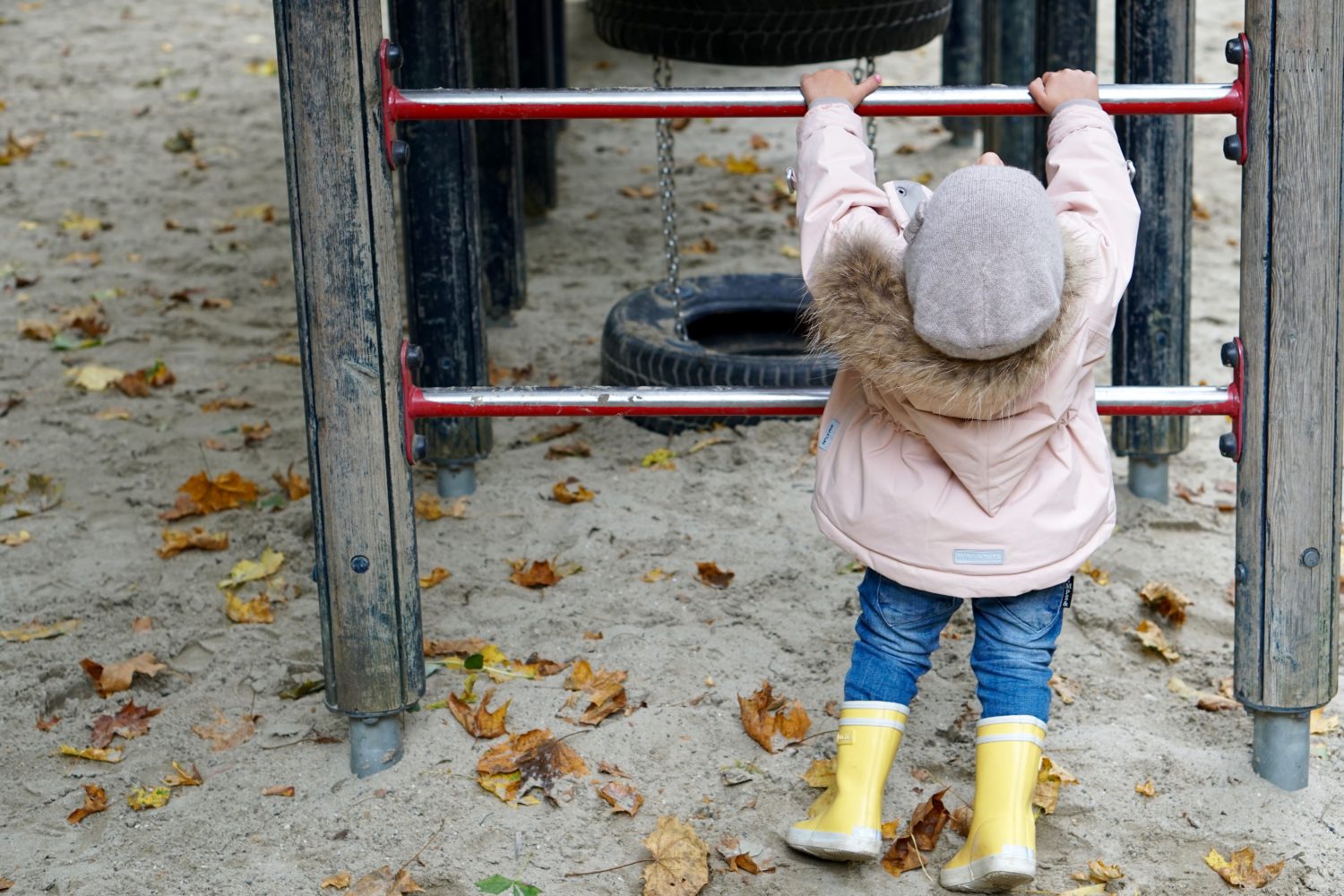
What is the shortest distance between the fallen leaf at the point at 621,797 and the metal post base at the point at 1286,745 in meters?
0.94

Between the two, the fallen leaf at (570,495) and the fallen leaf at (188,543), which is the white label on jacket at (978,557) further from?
the fallen leaf at (188,543)

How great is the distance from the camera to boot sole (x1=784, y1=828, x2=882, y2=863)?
81.4 inches

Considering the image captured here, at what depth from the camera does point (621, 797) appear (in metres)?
2.26

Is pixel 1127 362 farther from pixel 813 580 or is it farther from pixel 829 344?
pixel 829 344

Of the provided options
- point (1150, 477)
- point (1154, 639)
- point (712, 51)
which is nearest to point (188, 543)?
point (712, 51)

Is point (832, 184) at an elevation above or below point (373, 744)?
above

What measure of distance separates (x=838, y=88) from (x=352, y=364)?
2.59 feet

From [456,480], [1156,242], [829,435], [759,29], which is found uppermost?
[759,29]

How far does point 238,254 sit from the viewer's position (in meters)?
5.06

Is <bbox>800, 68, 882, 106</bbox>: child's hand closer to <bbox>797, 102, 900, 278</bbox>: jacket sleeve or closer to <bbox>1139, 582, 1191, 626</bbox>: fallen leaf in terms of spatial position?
<bbox>797, 102, 900, 278</bbox>: jacket sleeve

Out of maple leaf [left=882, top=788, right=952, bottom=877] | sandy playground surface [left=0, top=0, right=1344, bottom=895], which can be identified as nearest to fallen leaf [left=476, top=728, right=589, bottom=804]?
sandy playground surface [left=0, top=0, right=1344, bottom=895]

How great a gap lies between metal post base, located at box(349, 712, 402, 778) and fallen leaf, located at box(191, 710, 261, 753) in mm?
226

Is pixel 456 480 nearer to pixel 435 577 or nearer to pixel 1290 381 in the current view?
pixel 435 577

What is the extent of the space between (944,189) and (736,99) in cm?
39
